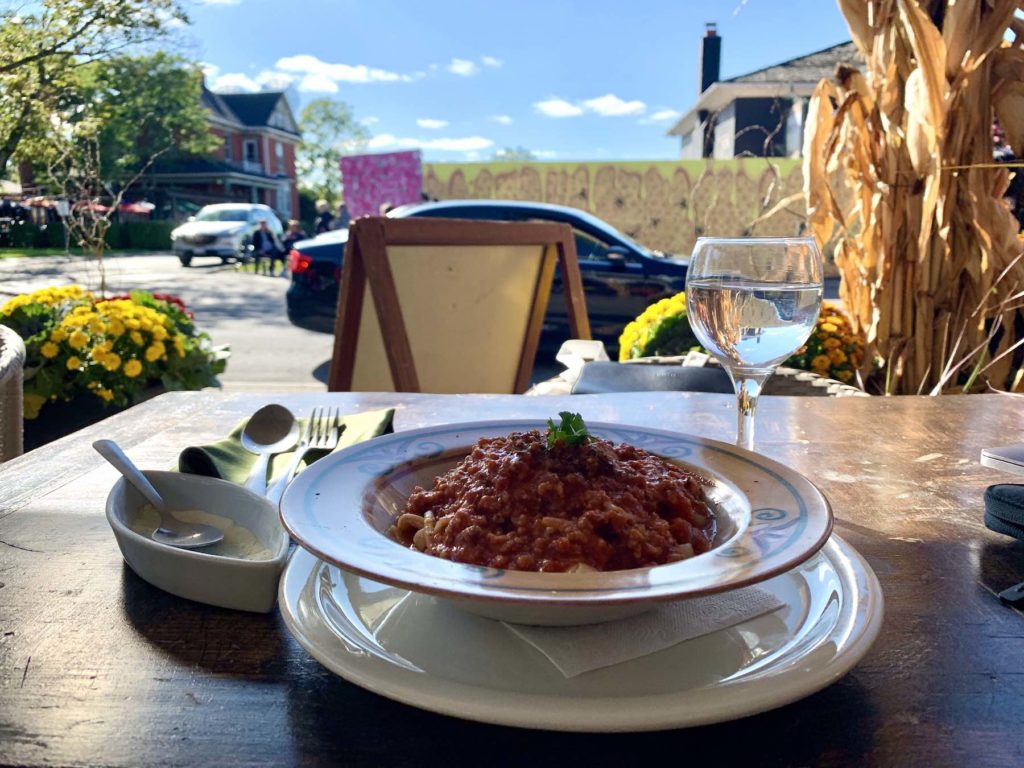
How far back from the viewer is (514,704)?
46 centimetres

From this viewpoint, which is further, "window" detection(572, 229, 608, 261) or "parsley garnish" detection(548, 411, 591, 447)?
"window" detection(572, 229, 608, 261)

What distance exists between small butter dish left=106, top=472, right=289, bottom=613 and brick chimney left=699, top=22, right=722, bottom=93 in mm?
21903

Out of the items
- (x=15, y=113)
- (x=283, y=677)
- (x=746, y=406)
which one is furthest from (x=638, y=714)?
(x=15, y=113)

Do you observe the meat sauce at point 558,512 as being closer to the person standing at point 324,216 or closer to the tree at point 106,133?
the tree at point 106,133

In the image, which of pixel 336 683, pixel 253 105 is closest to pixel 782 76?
pixel 336 683

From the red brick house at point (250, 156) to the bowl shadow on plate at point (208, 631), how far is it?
105ft

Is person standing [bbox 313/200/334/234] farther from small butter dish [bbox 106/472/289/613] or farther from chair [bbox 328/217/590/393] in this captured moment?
small butter dish [bbox 106/472/289/613]

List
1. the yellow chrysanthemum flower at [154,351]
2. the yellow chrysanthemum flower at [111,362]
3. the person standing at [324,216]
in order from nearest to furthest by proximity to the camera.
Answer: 1. the yellow chrysanthemum flower at [111,362]
2. the yellow chrysanthemum flower at [154,351]
3. the person standing at [324,216]

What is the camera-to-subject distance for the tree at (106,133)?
4516 mm

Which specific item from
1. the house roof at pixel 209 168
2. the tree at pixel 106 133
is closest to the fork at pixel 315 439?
the tree at pixel 106 133

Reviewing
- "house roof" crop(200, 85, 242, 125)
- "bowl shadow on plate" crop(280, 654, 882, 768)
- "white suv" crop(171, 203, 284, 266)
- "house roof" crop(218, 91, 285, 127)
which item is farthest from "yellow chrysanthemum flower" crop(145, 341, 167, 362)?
"house roof" crop(218, 91, 285, 127)

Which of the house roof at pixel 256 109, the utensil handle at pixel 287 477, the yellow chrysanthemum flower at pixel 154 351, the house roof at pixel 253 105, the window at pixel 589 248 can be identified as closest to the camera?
the utensil handle at pixel 287 477

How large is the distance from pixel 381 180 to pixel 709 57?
10.9 meters

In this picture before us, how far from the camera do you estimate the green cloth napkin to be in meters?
0.90
